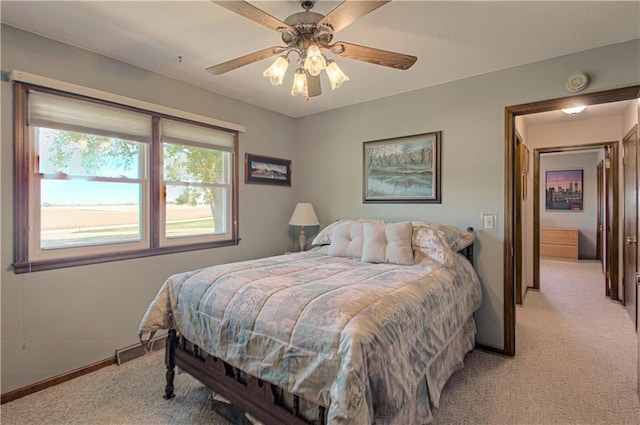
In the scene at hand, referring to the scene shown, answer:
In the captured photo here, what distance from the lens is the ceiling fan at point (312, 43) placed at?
4.85 feet

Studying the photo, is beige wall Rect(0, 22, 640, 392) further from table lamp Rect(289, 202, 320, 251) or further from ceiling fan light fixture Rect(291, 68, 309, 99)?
ceiling fan light fixture Rect(291, 68, 309, 99)

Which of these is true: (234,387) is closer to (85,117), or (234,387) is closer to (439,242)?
(439,242)

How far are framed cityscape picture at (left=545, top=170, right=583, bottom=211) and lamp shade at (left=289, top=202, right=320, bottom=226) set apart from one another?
21.7 ft

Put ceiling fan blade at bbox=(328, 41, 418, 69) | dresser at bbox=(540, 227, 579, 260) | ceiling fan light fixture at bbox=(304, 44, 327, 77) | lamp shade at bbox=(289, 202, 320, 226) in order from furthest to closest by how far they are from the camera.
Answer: dresser at bbox=(540, 227, 579, 260), lamp shade at bbox=(289, 202, 320, 226), ceiling fan blade at bbox=(328, 41, 418, 69), ceiling fan light fixture at bbox=(304, 44, 327, 77)

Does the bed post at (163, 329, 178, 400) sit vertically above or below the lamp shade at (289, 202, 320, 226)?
below

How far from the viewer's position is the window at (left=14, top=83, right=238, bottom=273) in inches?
86.8

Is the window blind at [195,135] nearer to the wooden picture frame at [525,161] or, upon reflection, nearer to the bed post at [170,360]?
the bed post at [170,360]

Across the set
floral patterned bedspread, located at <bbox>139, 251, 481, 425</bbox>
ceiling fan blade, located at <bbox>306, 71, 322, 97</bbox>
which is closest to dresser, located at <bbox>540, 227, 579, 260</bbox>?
floral patterned bedspread, located at <bbox>139, 251, 481, 425</bbox>

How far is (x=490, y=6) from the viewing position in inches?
73.9

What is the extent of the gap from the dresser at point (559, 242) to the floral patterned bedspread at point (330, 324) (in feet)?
20.9

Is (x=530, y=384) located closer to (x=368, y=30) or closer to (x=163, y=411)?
(x=163, y=411)

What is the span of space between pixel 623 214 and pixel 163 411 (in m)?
5.25

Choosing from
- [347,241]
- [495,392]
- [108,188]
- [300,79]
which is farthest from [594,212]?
[108,188]

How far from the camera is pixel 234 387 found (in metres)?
1.74
